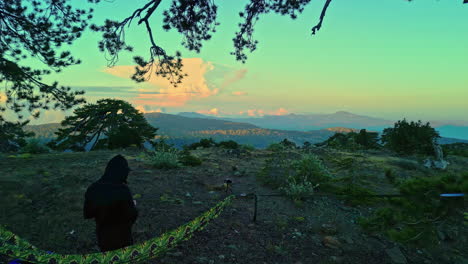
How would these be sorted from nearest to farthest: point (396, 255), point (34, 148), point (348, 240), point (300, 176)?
1. point (396, 255)
2. point (348, 240)
3. point (300, 176)
4. point (34, 148)

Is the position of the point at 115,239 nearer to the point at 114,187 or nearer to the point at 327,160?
the point at 114,187

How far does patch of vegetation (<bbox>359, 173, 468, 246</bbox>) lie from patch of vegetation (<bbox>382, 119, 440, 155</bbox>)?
1524 centimetres

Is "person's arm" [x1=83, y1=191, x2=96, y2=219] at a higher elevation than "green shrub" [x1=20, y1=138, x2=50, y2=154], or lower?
higher

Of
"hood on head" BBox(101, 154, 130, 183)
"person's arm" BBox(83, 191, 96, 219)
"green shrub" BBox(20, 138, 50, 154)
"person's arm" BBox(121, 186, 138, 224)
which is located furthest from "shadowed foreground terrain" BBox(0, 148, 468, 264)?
"green shrub" BBox(20, 138, 50, 154)

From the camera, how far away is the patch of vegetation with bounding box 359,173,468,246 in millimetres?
→ 2734

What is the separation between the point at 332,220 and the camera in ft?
18.6

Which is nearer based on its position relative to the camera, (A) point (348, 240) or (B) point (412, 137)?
(A) point (348, 240)

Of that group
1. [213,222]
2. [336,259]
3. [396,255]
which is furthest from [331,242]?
[213,222]

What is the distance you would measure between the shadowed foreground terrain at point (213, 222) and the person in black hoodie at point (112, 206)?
85 centimetres

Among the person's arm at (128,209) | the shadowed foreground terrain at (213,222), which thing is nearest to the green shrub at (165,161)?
the shadowed foreground terrain at (213,222)

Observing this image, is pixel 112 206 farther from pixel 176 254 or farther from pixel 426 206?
pixel 426 206

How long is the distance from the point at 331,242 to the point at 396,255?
1038 mm

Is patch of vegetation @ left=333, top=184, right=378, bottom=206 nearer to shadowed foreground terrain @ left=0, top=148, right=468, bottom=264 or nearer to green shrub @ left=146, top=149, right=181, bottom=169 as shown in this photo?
shadowed foreground terrain @ left=0, top=148, right=468, bottom=264

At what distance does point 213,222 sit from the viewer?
5320 mm
